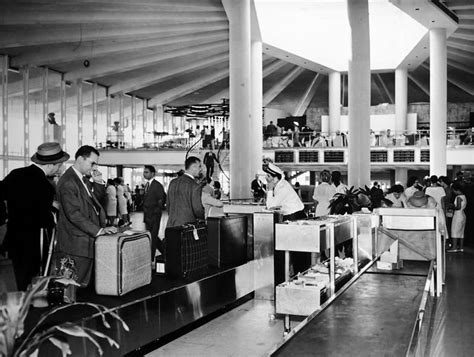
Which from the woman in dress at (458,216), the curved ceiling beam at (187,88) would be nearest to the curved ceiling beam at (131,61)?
the curved ceiling beam at (187,88)

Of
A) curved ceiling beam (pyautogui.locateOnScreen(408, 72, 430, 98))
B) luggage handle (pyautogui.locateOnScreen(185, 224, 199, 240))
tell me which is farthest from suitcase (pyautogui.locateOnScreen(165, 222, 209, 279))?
curved ceiling beam (pyautogui.locateOnScreen(408, 72, 430, 98))

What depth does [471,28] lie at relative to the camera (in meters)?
23.9

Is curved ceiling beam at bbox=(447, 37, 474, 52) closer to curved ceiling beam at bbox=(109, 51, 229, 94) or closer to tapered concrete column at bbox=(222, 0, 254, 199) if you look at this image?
curved ceiling beam at bbox=(109, 51, 229, 94)

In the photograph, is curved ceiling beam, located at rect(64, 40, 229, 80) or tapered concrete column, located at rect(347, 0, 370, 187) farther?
curved ceiling beam, located at rect(64, 40, 229, 80)

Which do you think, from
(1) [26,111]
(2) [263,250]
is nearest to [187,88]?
(1) [26,111]

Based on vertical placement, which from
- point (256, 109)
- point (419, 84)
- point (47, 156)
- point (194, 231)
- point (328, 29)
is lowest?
point (194, 231)

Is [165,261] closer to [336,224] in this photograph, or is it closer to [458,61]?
[336,224]

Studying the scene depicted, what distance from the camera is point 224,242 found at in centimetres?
668

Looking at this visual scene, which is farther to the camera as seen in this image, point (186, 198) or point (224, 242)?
point (224, 242)

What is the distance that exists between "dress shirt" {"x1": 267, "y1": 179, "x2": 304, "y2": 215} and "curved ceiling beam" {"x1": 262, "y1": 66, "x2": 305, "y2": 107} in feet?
91.3

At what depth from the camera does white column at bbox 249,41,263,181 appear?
23355mm

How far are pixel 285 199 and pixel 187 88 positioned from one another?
29021mm

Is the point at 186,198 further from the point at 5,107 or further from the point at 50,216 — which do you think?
the point at 5,107

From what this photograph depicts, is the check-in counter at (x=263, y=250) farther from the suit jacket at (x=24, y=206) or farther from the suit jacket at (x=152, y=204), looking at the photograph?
the suit jacket at (x=24, y=206)
